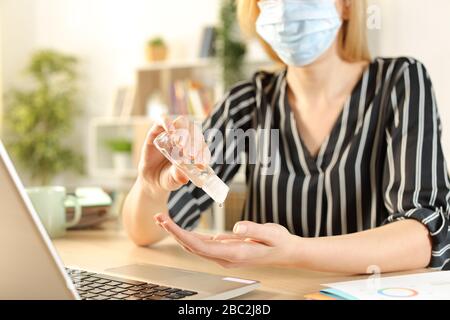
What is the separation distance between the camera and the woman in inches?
39.0

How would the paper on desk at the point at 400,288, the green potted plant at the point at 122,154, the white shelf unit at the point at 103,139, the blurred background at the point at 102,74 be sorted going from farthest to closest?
1. the white shelf unit at the point at 103,139
2. the green potted plant at the point at 122,154
3. the blurred background at the point at 102,74
4. the paper on desk at the point at 400,288

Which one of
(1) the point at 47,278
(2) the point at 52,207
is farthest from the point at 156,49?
(1) the point at 47,278

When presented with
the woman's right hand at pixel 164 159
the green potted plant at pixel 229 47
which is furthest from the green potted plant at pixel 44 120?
the woman's right hand at pixel 164 159

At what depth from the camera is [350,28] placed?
1200 millimetres

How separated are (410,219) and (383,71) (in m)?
0.36

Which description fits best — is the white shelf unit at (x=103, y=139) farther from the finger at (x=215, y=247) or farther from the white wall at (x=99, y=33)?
the finger at (x=215, y=247)

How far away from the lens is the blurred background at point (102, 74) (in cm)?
346

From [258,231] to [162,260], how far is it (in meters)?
0.30

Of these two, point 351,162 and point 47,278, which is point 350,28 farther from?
point 47,278

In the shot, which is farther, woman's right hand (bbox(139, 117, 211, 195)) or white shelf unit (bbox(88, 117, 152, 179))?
white shelf unit (bbox(88, 117, 152, 179))

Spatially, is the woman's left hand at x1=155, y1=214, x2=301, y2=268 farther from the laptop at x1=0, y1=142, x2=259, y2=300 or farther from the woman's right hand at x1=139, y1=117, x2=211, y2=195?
the woman's right hand at x1=139, y1=117, x2=211, y2=195

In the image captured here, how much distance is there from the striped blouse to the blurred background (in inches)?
76.2

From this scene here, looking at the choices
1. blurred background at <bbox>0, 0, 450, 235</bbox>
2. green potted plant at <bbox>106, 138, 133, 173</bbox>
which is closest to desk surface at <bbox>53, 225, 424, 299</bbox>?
blurred background at <bbox>0, 0, 450, 235</bbox>
